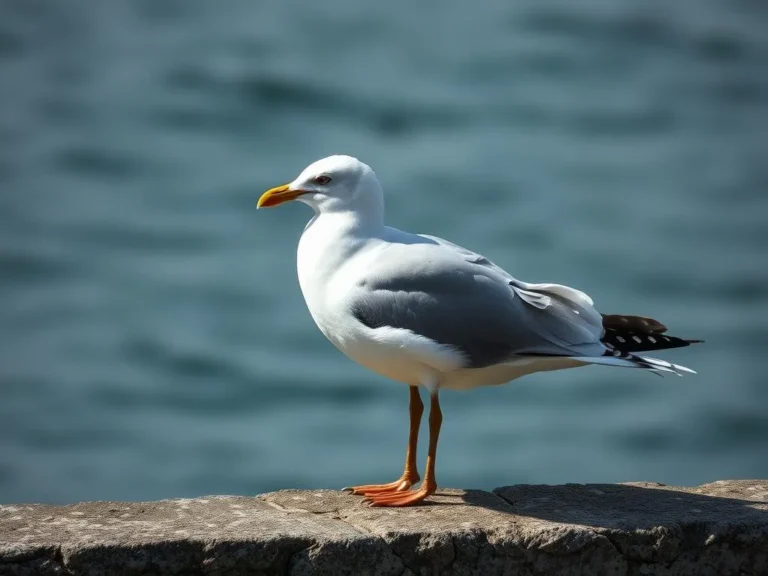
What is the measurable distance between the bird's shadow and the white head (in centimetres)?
124

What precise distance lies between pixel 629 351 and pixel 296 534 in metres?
1.51

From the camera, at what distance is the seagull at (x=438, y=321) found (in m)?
4.41

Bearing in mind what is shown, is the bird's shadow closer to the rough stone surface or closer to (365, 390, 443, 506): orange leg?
the rough stone surface

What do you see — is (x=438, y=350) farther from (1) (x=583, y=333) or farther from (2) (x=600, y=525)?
(2) (x=600, y=525)

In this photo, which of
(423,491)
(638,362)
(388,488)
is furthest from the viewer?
(388,488)

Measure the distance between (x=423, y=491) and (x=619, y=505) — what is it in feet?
2.42

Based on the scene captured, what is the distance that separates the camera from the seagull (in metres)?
4.41

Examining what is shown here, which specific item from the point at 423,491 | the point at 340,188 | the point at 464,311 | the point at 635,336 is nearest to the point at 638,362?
the point at 635,336

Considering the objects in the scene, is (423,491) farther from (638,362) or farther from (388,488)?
(638,362)

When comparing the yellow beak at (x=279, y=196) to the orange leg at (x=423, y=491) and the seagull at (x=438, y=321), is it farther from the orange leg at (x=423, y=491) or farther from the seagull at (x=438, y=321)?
the orange leg at (x=423, y=491)

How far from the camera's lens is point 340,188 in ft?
15.7

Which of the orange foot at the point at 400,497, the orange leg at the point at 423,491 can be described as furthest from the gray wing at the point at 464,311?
the orange foot at the point at 400,497

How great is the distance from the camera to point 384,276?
14.7 ft

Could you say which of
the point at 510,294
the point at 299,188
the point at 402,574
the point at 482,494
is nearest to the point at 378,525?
the point at 402,574
